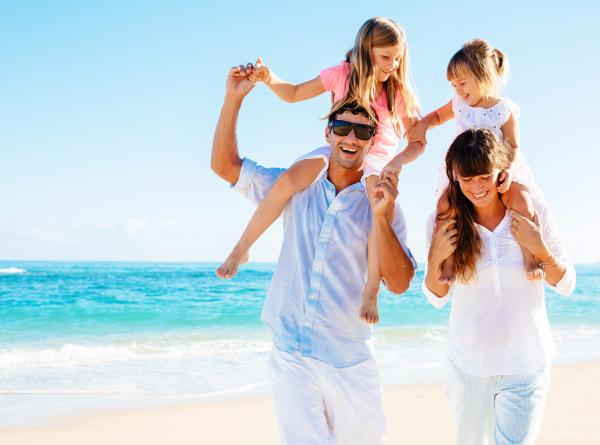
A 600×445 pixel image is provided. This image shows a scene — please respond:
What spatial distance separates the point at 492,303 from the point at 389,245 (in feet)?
1.70

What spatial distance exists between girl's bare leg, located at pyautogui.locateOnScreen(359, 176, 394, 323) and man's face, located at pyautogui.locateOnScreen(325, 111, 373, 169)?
211mm

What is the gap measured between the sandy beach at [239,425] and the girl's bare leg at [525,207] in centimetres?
380

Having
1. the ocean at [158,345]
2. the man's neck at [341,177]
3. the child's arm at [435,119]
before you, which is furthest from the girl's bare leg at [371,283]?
the ocean at [158,345]

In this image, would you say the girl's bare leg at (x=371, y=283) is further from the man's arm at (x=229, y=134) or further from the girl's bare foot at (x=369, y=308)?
the man's arm at (x=229, y=134)

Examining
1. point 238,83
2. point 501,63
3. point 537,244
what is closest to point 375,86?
point 501,63

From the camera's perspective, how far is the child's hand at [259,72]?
3598 mm

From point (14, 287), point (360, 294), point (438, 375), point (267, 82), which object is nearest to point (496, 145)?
point (360, 294)

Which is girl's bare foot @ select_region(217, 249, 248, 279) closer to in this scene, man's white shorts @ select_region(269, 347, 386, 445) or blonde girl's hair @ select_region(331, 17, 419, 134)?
man's white shorts @ select_region(269, 347, 386, 445)

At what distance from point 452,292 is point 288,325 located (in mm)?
759

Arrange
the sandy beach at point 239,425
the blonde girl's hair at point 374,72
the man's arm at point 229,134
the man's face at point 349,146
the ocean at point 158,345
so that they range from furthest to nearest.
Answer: the ocean at point 158,345 → the sandy beach at point 239,425 → the blonde girl's hair at point 374,72 → the man's arm at point 229,134 → the man's face at point 349,146

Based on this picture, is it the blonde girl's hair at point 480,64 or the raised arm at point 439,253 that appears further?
the blonde girl's hair at point 480,64

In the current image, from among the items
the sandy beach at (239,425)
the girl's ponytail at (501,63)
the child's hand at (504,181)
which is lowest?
the sandy beach at (239,425)

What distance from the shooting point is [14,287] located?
27.3 m

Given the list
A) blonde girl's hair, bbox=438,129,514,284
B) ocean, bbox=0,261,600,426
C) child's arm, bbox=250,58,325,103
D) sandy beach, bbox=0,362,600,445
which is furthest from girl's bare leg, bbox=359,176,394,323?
ocean, bbox=0,261,600,426
